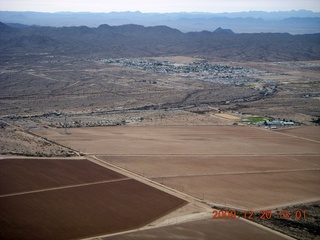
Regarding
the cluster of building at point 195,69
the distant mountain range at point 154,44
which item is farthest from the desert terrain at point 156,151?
the distant mountain range at point 154,44

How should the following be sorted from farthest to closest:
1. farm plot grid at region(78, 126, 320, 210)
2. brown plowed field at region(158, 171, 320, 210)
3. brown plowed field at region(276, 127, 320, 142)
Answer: brown plowed field at region(276, 127, 320, 142) < farm plot grid at region(78, 126, 320, 210) < brown plowed field at region(158, 171, 320, 210)

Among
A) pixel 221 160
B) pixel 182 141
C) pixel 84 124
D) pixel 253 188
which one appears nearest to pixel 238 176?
pixel 253 188

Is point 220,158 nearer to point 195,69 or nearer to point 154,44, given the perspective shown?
point 195,69

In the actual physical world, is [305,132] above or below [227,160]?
above

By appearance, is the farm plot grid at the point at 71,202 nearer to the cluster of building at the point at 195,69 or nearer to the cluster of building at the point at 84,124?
the cluster of building at the point at 84,124

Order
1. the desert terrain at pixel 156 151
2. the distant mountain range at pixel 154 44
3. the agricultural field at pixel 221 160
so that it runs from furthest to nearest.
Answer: the distant mountain range at pixel 154 44 < the agricultural field at pixel 221 160 < the desert terrain at pixel 156 151

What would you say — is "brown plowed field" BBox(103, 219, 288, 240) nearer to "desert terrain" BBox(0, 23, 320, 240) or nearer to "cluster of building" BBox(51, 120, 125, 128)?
"desert terrain" BBox(0, 23, 320, 240)
